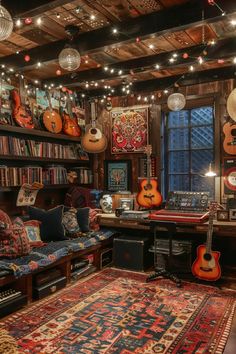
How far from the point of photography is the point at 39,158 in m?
4.33

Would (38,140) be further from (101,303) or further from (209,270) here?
(209,270)

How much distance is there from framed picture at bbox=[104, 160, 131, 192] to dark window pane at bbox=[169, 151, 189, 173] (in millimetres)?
670

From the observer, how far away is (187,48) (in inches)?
139

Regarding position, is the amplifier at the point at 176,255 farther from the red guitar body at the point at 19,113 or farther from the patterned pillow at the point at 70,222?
the red guitar body at the point at 19,113

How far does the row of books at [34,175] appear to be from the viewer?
383 centimetres

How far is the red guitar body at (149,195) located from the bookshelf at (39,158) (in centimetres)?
106

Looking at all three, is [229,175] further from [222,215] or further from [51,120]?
[51,120]

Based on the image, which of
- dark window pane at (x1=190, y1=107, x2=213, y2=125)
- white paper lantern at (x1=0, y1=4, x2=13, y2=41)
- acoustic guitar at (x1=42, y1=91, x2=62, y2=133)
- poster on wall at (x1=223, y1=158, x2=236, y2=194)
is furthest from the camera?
dark window pane at (x1=190, y1=107, x2=213, y2=125)

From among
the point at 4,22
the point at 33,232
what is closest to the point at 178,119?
the point at 33,232

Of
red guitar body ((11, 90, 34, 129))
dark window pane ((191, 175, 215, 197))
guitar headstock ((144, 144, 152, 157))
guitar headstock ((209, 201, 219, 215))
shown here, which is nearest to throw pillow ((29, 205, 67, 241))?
red guitar body ((11, 90, 34, 129))

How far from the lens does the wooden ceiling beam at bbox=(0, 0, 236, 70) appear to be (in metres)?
2.53

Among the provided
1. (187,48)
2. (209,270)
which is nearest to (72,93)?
(187,48)

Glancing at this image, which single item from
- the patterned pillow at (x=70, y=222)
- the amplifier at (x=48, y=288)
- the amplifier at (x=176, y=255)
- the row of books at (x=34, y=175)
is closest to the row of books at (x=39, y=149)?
the row of books at (x=34, y=175)

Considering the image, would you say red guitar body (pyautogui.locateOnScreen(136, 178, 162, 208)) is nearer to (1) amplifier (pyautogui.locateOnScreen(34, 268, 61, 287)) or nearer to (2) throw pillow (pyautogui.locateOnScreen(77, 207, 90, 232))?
(2) throw pillow (pyautogui.locateOnScreen(77, 207, 90, 232))
